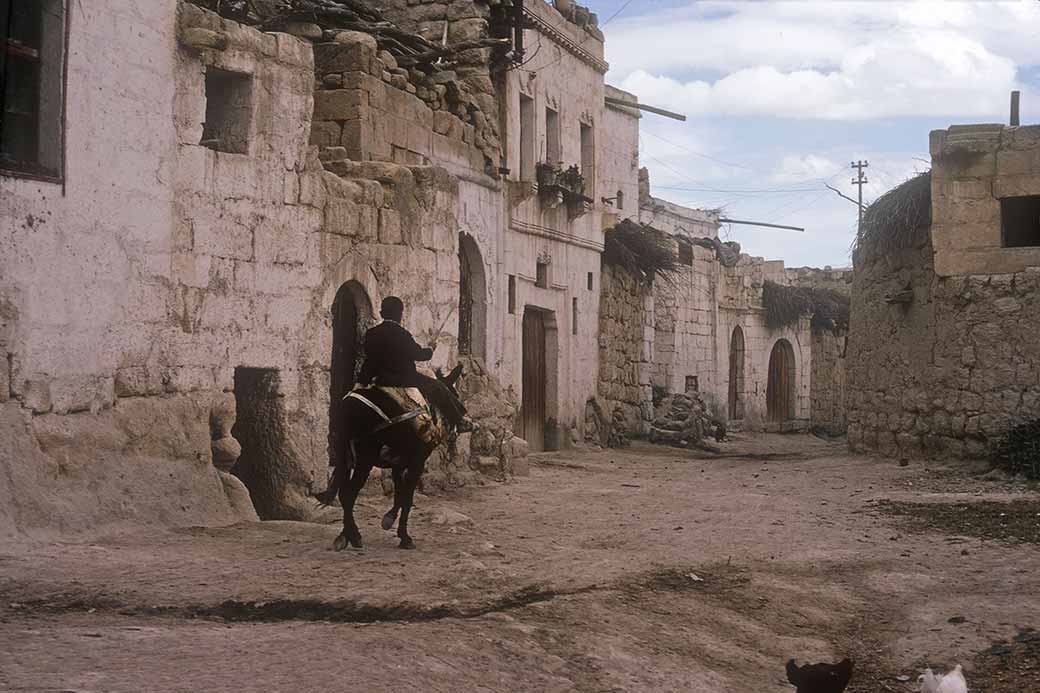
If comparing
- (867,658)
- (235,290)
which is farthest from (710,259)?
(867,658)

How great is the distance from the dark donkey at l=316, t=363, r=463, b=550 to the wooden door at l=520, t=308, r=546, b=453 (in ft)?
36.5

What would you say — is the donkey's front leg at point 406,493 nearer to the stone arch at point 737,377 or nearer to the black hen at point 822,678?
the black hen at point 822,678

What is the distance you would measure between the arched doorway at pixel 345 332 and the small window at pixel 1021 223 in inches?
292

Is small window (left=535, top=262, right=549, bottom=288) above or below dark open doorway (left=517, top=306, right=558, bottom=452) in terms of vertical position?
above

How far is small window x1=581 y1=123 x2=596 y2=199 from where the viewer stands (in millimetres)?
21250

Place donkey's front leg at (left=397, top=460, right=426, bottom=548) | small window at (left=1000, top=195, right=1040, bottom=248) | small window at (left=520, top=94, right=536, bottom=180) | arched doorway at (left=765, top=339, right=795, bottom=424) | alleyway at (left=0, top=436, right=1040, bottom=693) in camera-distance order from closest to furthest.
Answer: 1. alleyway at (left=0, top=436, right=1040, bottom=693)
2. donkey's front leg at (left=397, top=460, right=426, bottom=548)
3. small window at (left=1000, top=195, right=1040, bottom=248)
4. small window at (left=520, top=94, right=536, bottom=180)
5. arched doorway at (left=765, top=339, right=795, bottom=424)

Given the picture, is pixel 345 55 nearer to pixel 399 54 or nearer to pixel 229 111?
pixel 399 54

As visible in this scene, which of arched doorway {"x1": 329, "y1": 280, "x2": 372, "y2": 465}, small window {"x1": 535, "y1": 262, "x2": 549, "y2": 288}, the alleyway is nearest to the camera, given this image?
the alleyway

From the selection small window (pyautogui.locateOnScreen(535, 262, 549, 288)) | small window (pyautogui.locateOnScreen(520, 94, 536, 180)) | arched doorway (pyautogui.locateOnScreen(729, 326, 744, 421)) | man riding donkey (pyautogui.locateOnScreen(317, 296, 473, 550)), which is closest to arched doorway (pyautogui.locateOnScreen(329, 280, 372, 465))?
man riding donkey (pyautogui.locateOnScreen(317, 296, 473, 550))

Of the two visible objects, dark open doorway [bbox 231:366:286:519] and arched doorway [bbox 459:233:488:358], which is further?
arched doorway [bbox 459:233:488:358]

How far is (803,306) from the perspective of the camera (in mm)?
29359

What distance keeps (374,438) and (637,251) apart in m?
15.4

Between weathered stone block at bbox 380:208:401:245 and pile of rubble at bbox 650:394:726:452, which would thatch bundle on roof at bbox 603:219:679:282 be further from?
weathered stone block at bbox 380:208:401:245

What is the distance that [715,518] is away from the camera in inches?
405
